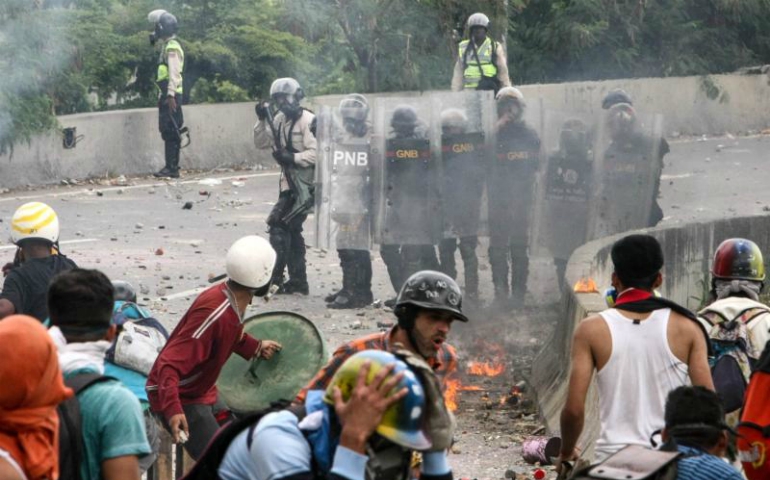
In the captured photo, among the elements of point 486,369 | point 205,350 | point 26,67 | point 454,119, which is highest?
point 26,67

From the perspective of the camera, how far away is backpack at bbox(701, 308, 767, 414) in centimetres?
590

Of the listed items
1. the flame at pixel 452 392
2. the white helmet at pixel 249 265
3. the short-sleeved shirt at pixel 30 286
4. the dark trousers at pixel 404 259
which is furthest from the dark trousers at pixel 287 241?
the white helmet at pixel 249 265

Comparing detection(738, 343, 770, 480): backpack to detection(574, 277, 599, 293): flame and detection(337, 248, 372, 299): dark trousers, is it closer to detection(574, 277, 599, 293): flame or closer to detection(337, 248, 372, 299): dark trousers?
detection(574, 277, 599, 293): flame

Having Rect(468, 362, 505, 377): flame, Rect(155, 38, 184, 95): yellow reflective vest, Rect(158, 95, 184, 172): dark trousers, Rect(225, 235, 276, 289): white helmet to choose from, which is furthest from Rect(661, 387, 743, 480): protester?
Rect(155, 38, 184, 95): yellow reflective vest

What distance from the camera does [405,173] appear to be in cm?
1309

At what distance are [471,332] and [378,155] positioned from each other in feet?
5.79

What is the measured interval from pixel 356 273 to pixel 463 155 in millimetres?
1358

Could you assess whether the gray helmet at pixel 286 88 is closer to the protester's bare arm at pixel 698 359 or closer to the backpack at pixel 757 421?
the protester's bare arm at pixel 698 359

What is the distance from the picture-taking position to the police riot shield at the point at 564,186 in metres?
13.5

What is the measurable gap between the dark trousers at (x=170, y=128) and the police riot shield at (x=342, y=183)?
6.56 metres

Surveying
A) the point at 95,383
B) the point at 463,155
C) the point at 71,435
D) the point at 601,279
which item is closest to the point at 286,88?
the point at 463,155

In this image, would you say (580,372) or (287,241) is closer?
(580,372)

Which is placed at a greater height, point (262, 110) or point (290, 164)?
point (262, 110)

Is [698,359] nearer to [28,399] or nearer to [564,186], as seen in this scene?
[28,399]
